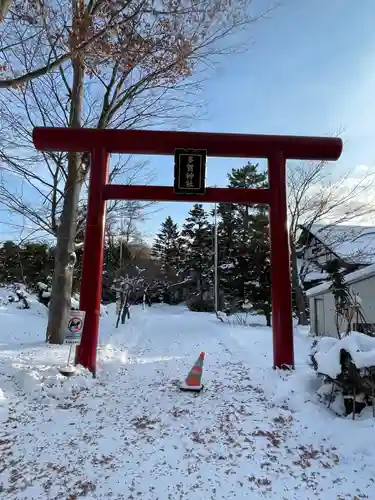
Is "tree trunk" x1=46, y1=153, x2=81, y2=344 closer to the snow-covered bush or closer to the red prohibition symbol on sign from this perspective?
the red prohibition symbol on sign

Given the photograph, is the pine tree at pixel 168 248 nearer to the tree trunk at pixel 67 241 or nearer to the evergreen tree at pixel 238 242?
the evergreen tree at pixel 238 242

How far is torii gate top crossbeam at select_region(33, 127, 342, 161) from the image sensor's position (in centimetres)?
617

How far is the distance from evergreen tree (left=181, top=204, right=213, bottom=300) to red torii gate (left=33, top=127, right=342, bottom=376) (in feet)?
87.5

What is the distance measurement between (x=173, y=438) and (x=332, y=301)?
38.7 feet

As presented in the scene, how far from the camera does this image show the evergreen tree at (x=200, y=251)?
34094 millimetres

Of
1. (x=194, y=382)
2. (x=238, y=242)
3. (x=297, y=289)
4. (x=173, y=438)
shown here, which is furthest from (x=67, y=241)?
(x=238, y=242)

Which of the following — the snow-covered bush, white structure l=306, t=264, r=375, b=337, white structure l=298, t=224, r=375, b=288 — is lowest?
the snow-covered bush

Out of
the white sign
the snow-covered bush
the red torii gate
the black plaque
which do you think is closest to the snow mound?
the snow-covered bush

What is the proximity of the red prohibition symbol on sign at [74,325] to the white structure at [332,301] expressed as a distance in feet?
21.0

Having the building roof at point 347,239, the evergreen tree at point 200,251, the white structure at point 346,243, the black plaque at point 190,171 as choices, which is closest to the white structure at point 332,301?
the white structure at point 346,243

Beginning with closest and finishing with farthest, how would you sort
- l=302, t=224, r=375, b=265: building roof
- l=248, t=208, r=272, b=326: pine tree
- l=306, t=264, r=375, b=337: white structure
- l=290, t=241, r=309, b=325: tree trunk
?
l=306, t=264, r=375, b=337: white structure < l=290, t=241, r=309, b=325: tree trunk < l=302, t=224, r=375, b=265: building roof < l=248, t=208, r=272, b=326: pine tree

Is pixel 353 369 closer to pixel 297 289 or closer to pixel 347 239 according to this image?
pixel 297 289

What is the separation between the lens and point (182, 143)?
6.30m

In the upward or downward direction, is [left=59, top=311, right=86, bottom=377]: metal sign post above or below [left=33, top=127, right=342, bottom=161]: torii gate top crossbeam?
below
